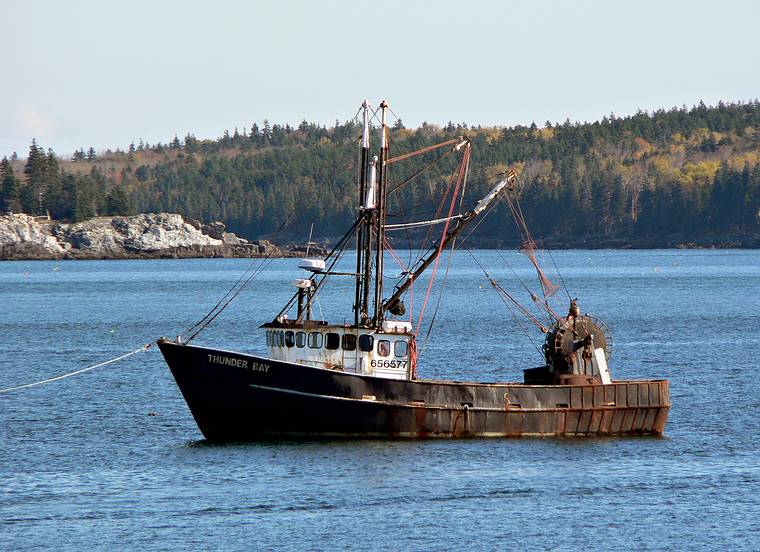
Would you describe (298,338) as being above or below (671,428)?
above

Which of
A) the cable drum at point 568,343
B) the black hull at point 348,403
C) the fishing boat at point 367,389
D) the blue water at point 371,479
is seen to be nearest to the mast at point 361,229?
the fishing boat at point 367,389

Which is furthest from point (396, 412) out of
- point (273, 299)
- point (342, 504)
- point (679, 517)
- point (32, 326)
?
point (273, 299)

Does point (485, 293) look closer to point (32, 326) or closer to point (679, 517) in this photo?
point (32, 326)

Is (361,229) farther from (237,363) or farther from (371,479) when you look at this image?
(371,479)

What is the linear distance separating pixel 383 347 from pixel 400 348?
1.80 feet

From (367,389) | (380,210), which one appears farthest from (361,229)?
(367,389)

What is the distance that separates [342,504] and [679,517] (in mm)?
8568

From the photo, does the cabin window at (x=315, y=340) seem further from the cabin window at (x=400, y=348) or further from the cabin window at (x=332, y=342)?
the cabin window at (x=400, y=348)

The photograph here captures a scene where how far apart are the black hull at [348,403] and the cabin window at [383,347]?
1337mm

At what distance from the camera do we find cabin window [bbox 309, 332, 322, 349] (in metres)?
42.0

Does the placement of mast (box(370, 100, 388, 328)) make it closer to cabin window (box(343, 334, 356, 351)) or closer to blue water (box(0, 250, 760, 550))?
cabin window (box(343, 334, 356, 351))

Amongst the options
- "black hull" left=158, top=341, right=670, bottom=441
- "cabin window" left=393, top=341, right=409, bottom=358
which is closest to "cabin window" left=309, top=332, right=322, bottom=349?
"black hull" left=158, top=341, right=670, bottom=441

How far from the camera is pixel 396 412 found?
41.2 metres

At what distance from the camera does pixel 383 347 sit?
138ft
